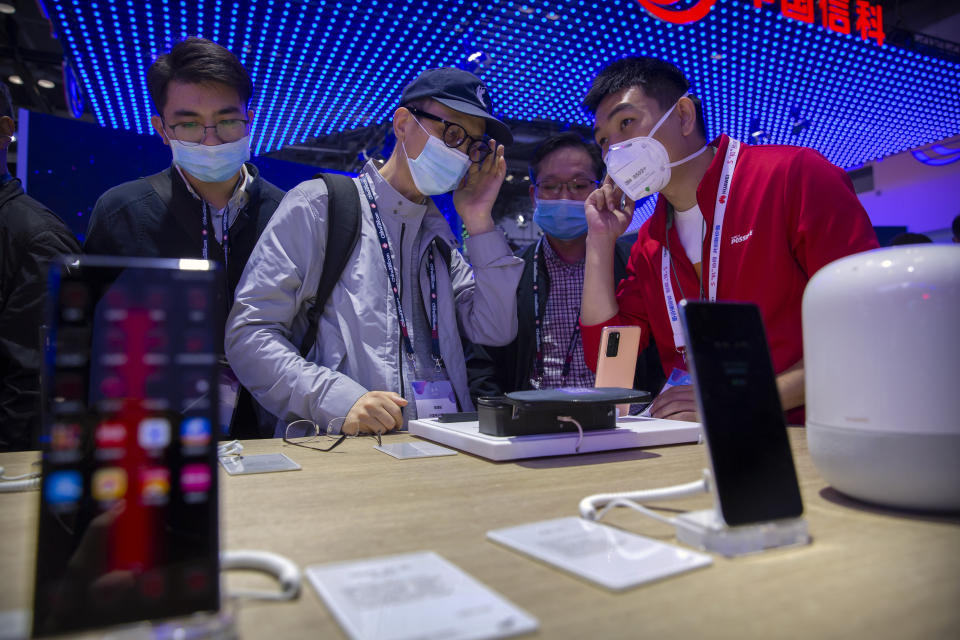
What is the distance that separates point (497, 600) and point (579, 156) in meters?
2.81

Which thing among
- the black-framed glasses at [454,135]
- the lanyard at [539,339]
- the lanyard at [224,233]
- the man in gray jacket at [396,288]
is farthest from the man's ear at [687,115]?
the lanyard at [224,233]

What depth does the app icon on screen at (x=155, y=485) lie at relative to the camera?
1.42ft

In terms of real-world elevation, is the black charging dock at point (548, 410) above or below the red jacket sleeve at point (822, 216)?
below

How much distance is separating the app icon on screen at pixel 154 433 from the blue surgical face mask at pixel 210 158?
2.10 metres

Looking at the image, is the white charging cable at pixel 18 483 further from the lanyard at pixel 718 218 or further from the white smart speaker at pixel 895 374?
the lanyard at pixel 718 218

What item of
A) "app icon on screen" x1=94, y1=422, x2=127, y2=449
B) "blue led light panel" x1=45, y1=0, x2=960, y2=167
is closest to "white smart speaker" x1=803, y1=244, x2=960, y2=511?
"app icon on screen" x1=94, y1=422, x2=127, y2=449

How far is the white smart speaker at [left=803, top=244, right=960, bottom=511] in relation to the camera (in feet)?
2.12

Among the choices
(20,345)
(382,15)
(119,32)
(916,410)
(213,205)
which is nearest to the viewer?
(916,410)

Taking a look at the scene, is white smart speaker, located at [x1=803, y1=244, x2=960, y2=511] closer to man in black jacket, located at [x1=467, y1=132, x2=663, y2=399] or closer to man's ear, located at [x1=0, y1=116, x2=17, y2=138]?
man in black jacket, located at [x1=467, y1=132, x2=663, y2=399]

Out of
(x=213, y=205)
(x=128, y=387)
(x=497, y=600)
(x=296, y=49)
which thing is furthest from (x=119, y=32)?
(x=497, y=600)

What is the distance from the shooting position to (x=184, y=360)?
44cm

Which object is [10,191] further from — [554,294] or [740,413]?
[740,413]

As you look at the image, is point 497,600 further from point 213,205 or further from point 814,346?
point 213,205

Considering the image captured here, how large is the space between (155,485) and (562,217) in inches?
106
